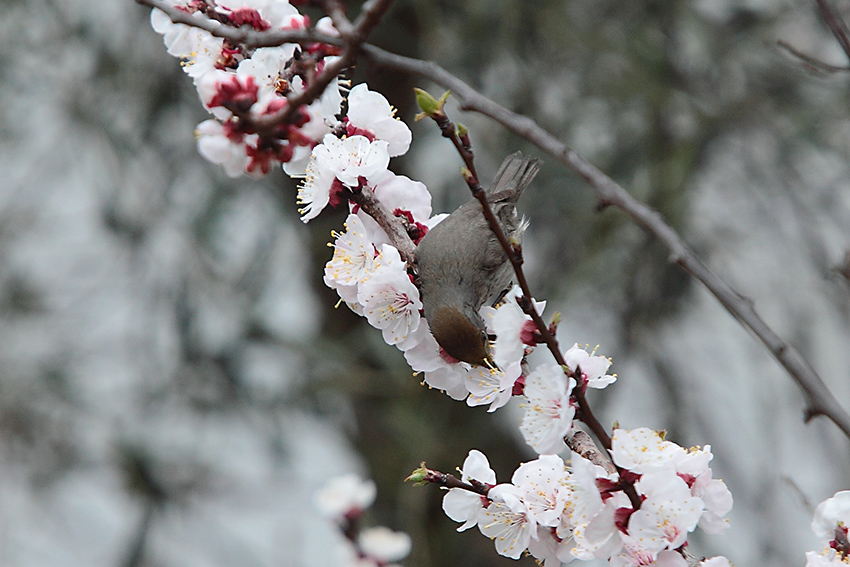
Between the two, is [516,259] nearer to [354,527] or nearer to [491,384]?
[491,384]

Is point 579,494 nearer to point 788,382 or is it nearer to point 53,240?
point 788,382

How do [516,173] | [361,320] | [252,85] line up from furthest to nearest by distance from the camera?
[361,320]
[516,173]
[252,85]

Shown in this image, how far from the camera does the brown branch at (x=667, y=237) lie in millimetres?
605

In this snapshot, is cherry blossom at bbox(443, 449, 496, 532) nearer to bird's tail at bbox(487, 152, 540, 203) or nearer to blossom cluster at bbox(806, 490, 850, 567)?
blossom cluster at bbox(806, 490, 850, 567)

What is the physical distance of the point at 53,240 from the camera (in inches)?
137

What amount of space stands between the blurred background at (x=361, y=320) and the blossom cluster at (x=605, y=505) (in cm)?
169

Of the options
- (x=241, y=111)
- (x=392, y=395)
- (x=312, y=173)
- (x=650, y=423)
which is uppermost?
(x=650, y=423)

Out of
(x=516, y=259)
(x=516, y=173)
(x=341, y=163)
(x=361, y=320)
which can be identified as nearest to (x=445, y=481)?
(x=516, y=259)

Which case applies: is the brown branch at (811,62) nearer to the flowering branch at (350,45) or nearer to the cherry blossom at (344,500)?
the flowering branch at (350,45)

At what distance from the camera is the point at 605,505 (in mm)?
796

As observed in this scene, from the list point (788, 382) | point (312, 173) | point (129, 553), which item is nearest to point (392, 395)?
point (129, 553)

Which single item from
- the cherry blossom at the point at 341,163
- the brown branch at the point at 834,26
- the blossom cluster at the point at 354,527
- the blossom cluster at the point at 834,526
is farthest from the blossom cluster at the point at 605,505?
the blossom cluster at the point at 354,527

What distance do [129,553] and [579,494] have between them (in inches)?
111

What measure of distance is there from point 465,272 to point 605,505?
17.1 inches
